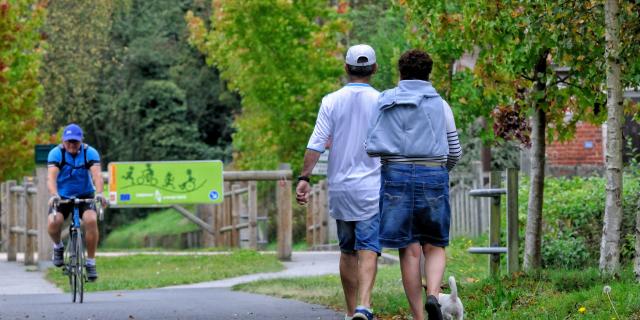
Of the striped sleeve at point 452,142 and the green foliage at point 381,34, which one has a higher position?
the green foliage at point 381,34

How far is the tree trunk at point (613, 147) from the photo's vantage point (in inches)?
437

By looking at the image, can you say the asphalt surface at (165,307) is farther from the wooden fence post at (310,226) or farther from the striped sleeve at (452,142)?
the wooden fence post at (310,226)

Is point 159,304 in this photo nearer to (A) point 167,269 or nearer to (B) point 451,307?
(B) point 451,307

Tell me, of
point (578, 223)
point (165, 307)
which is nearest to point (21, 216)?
point (578, 223)

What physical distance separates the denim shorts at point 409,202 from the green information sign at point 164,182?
53.2ft

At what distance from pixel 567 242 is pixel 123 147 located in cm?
3537

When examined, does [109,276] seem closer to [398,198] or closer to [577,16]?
[577,16]

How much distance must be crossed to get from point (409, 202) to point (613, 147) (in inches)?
109

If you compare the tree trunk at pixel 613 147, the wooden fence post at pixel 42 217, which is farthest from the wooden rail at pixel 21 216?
the tree trunk at pixel 613 147

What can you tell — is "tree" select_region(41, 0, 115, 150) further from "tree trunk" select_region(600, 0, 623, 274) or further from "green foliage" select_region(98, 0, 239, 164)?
"tree trunk" select_region(600, 0, 623, 274)

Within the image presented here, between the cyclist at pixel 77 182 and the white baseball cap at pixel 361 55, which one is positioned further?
the cyclist at pixel 77 182

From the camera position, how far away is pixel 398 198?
352 inches

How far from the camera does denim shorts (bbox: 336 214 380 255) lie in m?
9.65

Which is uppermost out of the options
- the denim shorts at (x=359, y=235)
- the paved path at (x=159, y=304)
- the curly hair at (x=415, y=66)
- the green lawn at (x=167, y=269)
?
the curly hair at (x=415, y=66)
